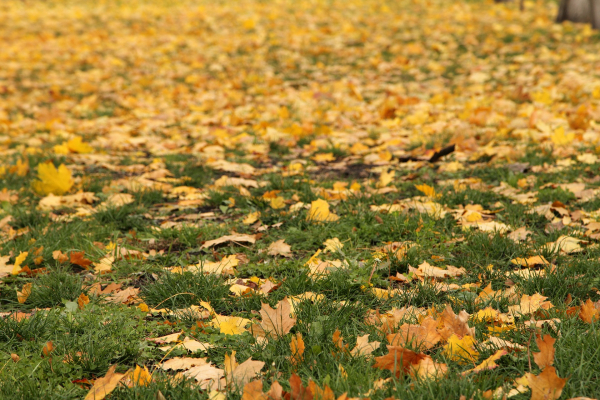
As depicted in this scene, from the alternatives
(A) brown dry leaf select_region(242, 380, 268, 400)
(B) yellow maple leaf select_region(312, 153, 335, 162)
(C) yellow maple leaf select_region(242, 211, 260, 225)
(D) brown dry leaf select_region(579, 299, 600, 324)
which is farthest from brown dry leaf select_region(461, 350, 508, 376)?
(B) yellow maple leaf select_region(312, 153, 335, 162)

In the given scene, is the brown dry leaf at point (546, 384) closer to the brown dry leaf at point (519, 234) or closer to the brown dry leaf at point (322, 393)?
the brown dry leaf at point (322, 393)

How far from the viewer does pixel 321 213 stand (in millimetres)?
3213

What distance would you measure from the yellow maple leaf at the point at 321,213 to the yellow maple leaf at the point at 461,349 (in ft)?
4.73

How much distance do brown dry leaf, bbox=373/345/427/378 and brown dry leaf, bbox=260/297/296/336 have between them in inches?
16.2

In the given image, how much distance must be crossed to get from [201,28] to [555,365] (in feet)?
38.5

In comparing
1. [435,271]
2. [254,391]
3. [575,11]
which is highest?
[575,11]

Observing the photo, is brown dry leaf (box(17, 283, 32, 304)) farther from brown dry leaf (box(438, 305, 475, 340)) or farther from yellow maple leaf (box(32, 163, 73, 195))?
brown dry leaf (box(438, 305, 475, 340))

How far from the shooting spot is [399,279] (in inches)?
99.1

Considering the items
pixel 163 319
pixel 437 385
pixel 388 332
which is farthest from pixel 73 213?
pixel 437 385

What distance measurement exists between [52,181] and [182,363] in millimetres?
2418

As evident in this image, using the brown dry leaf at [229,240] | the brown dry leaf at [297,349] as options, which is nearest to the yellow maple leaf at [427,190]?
the brown dry leaf at [229,240]

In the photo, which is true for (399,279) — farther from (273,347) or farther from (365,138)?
(365,138)

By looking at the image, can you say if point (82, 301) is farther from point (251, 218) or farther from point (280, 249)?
point (251, 218)

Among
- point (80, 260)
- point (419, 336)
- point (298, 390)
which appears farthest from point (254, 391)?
point (80, 260)
